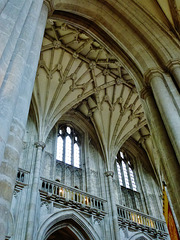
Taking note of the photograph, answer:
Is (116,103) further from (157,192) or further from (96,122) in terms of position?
(157,192)

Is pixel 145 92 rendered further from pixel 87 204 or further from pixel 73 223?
pixel 73 223

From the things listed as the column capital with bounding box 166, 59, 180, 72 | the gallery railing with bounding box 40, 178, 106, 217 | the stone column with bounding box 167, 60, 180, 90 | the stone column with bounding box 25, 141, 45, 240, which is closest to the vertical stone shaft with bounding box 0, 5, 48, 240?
the stone column with bounding box 167, 60, 180, 90

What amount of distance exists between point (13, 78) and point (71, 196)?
8841mm

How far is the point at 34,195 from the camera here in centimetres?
953

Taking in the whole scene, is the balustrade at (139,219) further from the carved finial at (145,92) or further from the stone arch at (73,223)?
the carved finial at (145,92)

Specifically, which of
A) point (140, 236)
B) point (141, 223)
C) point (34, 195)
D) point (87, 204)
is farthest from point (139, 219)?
point (34, 195)

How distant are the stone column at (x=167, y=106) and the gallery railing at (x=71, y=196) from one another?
6042mm

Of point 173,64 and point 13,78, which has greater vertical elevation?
point 173,64

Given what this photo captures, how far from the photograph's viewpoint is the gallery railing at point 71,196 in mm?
10413

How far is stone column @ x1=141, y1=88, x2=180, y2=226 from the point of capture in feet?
17.3

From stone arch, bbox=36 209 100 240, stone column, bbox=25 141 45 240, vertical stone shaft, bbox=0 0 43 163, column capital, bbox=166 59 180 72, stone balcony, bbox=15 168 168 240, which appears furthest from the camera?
stone balcony, bbox=15 168 168 240

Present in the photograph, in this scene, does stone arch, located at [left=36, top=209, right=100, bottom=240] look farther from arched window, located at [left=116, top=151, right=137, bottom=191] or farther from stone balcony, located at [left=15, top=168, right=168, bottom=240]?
arched window, located at [left=116, top=151, right=137, bottom=191]

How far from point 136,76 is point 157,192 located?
34.5 feet

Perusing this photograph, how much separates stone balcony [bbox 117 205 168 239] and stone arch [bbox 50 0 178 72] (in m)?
7.57
